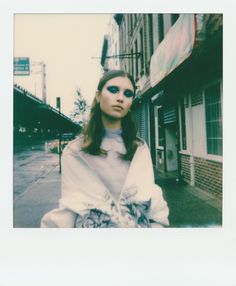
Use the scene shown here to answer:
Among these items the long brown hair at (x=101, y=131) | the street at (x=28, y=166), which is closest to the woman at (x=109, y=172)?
the long brown hair at (x=101, y=131)

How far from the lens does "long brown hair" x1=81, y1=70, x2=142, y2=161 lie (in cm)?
372

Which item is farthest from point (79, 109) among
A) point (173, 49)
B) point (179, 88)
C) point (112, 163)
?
point (179, 88)

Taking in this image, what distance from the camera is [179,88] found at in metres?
4.77

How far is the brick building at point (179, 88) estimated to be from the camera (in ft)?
13.0

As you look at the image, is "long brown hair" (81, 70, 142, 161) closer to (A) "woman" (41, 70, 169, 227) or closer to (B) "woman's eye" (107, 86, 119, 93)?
(A) "woman" (41, 70, 169, 227)

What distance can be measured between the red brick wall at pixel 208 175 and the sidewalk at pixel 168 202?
11 centimetres

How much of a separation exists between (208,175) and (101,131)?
163 cm

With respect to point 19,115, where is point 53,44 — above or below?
above

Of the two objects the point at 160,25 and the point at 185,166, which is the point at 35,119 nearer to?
the point at 160,25

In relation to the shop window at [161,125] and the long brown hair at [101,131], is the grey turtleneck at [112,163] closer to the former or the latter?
the long brown hair at [101,131]
